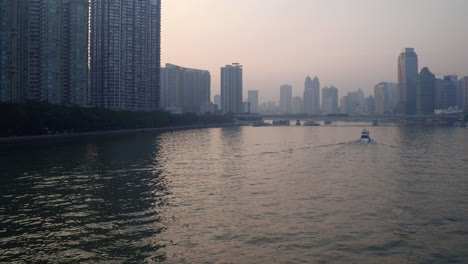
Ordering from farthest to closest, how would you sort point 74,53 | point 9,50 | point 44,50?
point 74,53 < point 44,50 < point 9,50

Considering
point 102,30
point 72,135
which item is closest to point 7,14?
point 72,135

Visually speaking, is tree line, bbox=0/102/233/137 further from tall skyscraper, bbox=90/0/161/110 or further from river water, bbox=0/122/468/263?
river water, bbox=0/122/468/263

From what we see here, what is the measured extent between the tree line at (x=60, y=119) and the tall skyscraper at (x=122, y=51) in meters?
13.5

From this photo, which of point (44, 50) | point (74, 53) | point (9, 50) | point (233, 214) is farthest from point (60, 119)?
point (233, 214)

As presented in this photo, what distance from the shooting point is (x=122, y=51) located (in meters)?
108

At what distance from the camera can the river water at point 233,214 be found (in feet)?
38.5

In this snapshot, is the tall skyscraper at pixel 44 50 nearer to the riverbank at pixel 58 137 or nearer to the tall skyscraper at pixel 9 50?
the tall skyscraper at pixel 9 50

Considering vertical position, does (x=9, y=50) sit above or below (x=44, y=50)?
below

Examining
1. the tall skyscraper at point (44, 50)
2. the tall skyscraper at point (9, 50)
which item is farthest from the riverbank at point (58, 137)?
the tall skyscraper at point (9, 50)

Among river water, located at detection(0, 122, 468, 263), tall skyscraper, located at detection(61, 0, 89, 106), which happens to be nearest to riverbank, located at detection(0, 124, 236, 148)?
tall skyscraper, located at detection(61, 0, 89, 106)

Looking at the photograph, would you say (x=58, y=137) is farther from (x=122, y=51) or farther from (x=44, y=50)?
(x=122, y=51)

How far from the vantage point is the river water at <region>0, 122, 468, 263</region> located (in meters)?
11.7

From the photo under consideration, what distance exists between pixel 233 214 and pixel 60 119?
5571cm

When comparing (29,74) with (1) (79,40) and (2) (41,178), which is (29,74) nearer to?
(1) (79,40)
